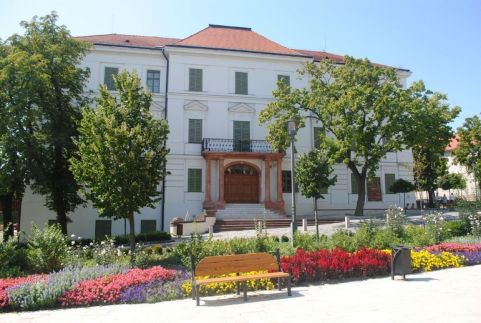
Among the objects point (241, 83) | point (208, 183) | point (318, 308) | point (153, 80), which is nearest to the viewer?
point (318, 308)

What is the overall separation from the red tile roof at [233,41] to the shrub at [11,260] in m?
18.4

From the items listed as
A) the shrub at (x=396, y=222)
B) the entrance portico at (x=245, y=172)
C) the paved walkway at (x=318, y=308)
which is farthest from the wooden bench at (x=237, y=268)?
the entrance portico at (x=245, y=172)

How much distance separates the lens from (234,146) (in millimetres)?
26016

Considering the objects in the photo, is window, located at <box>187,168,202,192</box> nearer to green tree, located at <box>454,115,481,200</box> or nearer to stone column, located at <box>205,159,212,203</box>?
stone column, located at <box>205,159,212,203</box>

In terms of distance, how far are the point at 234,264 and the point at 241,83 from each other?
20.4 meters

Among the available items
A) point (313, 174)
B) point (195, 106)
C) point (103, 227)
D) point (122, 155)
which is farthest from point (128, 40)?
point (122, 155)

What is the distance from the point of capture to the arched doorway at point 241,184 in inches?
1017

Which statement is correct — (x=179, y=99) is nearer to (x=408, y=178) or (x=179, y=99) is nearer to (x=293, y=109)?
(x=293, y=109)

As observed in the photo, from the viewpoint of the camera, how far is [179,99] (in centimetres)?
2606

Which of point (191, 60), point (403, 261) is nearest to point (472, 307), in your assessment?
point (403, 261)

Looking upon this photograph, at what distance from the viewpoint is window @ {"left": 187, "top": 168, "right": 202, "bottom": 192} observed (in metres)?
25.2

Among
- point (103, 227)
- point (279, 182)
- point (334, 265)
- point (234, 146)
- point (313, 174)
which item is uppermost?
point (234, 146)

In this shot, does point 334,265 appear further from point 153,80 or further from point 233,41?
point 233,41

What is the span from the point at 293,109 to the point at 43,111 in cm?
1384
